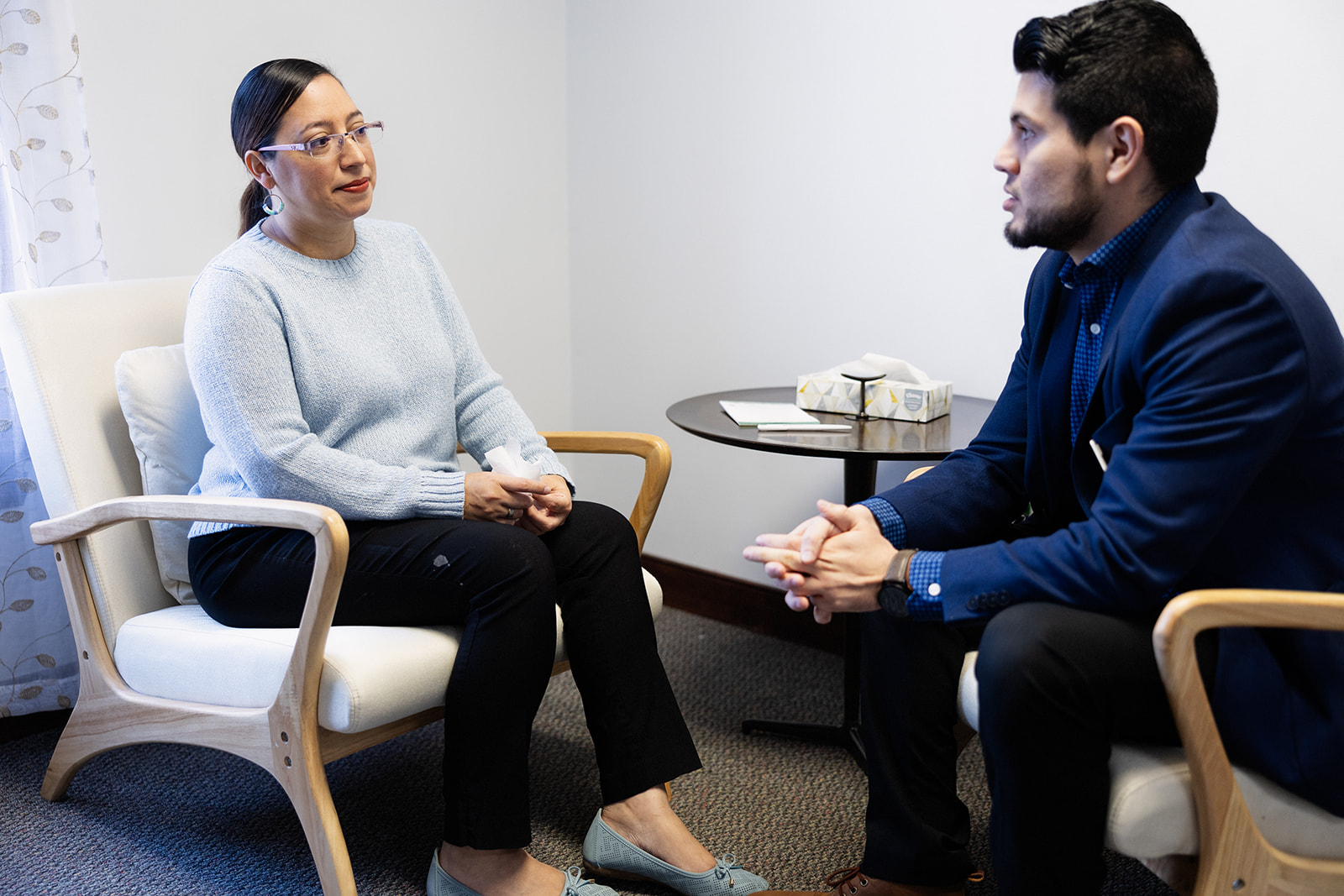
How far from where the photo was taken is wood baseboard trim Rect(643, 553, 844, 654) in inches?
103

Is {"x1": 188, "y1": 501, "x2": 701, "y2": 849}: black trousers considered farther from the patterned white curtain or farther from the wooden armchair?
the patterned white curtain

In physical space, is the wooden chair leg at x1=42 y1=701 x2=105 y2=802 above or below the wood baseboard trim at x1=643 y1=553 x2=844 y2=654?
above

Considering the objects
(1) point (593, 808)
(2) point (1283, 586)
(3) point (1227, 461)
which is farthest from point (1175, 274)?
(1) point (593, 808)

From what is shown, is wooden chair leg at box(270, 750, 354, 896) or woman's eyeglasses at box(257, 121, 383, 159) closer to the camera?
wooden chair leg at box(270, 750, 354, 896)

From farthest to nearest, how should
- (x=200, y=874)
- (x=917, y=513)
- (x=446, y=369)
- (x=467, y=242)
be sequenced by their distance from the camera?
(x=467, y=242)
(x=446, y=369)
(x=200, y=874)
(x=917, y=513)

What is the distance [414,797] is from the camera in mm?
1873

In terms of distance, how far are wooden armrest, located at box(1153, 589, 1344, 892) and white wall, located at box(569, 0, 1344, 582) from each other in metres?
1.10

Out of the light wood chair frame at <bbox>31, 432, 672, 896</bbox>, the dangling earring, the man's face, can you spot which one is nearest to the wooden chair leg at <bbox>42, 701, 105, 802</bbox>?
the light wood chair frame at <bbox>31, 432, 672, 896</bbox>

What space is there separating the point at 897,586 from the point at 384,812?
3.58ft

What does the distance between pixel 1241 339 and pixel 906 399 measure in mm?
904

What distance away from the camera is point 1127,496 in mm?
1087

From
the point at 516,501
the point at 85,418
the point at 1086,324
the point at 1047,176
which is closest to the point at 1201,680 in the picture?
the point at 1086,324

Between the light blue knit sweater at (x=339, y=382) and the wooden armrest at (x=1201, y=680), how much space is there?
3.43 feet

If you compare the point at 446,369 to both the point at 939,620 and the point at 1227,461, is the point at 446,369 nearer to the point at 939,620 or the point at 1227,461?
the point at 939,620
